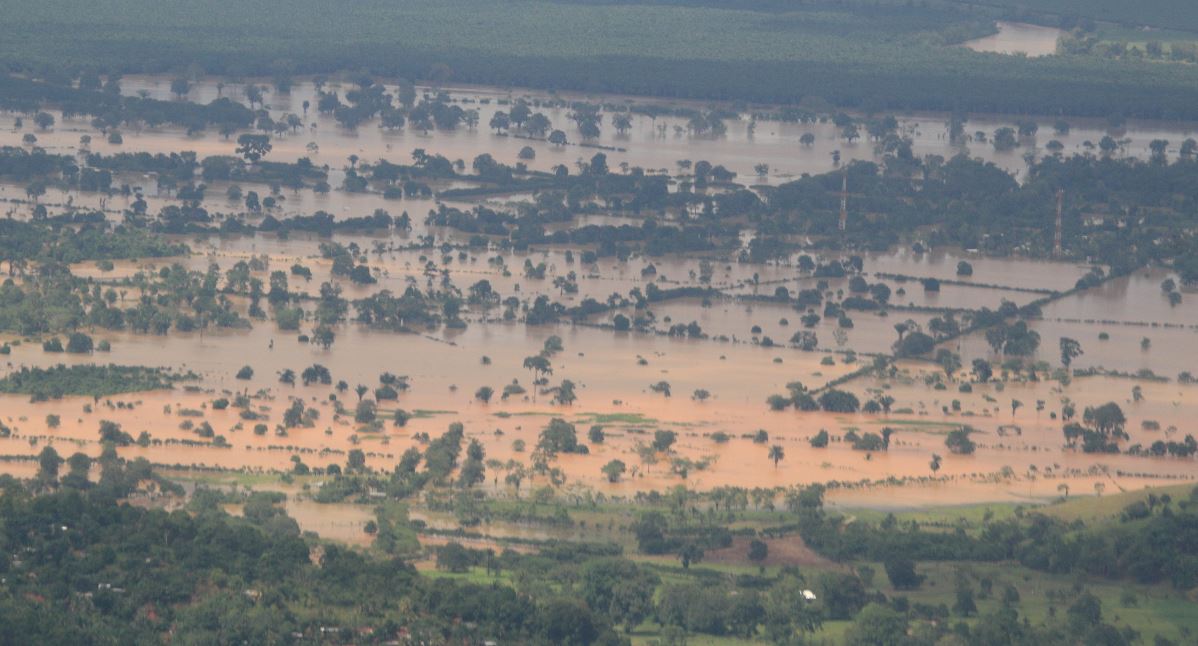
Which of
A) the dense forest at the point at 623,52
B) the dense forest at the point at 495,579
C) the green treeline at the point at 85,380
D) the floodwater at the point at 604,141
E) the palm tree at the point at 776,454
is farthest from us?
the dense forest at the point at 623,52

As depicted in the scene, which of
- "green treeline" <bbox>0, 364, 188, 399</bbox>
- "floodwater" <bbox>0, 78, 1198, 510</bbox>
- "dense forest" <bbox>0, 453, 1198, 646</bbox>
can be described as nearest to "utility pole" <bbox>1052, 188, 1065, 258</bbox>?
"floodwater" <bbox>0, 78, 1198, 510</bbox>

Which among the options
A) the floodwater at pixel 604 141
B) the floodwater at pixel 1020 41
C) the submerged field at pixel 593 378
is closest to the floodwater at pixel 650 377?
the submerged field at pixel 593 378

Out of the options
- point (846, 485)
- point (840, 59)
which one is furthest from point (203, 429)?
point (840, 59)

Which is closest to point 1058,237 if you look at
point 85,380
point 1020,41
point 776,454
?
point 776,454

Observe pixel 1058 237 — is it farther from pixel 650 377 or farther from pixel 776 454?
pixel 776 454

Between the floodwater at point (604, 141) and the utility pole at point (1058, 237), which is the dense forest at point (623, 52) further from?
the utility pole at point (1058, 237)

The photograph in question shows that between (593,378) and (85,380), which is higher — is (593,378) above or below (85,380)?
above

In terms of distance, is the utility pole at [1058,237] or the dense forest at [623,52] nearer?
the utility pole at [1058,237]

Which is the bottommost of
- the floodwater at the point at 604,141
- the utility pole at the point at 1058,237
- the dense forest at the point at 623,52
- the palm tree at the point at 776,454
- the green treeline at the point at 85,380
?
the palm tree at the point at 776,454

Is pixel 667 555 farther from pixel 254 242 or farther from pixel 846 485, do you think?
pixel 254 242
